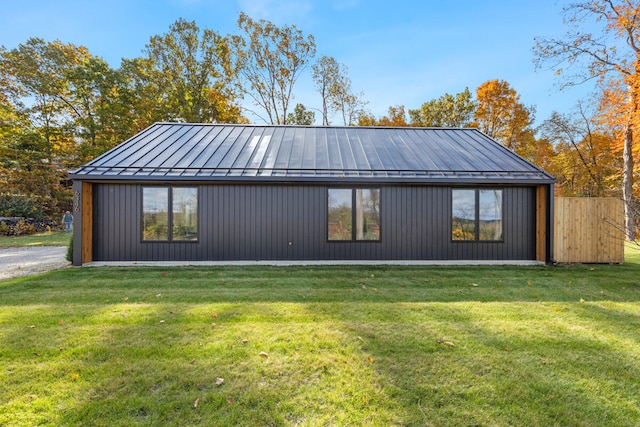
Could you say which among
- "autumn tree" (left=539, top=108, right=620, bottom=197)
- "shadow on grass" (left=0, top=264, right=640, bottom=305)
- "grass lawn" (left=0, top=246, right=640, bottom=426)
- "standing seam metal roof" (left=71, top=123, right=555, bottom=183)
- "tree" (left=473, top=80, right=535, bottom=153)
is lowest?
"grass lawn" (left=0, top=246, right=640, bottom=426)

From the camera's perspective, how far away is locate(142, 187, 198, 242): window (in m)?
6.57

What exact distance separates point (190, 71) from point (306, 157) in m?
15.4

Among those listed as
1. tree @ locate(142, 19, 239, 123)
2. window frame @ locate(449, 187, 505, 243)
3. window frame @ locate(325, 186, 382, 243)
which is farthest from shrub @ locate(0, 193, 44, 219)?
window frame @ locate(449, 187, 505, 243)

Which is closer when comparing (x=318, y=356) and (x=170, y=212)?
(x=318, y=356)

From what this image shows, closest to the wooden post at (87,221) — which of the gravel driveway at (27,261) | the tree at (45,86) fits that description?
the gravel driveway at (27,261)

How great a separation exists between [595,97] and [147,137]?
768 inches

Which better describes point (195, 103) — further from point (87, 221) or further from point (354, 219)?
point (354, 219)

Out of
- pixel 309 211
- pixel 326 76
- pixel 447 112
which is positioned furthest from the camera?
pixel 447 112

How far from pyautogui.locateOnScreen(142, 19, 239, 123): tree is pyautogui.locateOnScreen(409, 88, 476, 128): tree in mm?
13085

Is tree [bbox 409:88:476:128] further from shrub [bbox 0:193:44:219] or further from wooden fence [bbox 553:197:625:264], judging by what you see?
shrub [bbox 0:193:44:219]

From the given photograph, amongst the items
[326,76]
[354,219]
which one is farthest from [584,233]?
[326,76]

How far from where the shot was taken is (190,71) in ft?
60.2

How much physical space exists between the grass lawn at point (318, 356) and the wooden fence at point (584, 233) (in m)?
2.48

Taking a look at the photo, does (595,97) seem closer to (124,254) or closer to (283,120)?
(283,120)
